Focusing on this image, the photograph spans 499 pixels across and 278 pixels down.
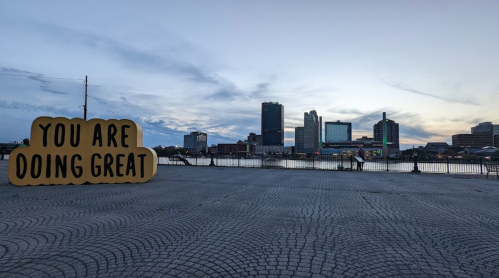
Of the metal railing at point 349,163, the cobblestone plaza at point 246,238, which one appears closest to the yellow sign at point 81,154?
the cobblestone plaza at point 246,238

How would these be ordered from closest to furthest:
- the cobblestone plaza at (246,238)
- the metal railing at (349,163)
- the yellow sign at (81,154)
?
the cobblestone plaza at (246,238)
the yellow sign at (81,154)
the metal railing at (349,163)

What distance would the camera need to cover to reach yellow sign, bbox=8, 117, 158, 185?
36.4 feet

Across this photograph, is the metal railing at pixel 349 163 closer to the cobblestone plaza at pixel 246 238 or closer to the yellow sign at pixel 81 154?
the yellow sign at pixel 81 154

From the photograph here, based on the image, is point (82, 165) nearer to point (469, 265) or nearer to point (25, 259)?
point (25, 259)

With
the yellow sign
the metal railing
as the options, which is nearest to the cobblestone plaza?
the yellow sign

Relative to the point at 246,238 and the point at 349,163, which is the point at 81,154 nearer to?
the point at 246,238

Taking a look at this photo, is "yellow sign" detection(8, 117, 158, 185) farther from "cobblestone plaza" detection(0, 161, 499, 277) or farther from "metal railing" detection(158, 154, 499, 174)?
"metal railing" detection(158, 154, 499, 174)

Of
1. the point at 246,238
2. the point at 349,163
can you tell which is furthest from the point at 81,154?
the point at 349,163

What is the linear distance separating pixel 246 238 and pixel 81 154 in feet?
34.6

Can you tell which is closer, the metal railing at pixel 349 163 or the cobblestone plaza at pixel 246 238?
the cobblestone plaza at pixel 246 238

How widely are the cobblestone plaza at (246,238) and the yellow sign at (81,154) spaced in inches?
143

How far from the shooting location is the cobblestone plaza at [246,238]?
3326mm

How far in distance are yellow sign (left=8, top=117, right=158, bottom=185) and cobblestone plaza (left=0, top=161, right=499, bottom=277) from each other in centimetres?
362

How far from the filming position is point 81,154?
1177 cm
